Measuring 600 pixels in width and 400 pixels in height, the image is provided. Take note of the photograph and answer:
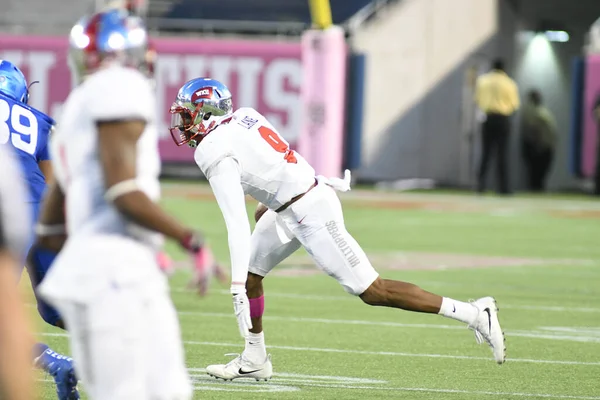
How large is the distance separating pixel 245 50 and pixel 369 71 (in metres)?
2.19

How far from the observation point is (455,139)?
2372 cm

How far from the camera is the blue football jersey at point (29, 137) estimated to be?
20.0ft

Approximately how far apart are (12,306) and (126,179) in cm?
88

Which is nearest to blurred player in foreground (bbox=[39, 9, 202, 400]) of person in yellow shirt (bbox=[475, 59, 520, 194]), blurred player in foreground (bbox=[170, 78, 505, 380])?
blurred player in foreground (bbox=[170, 78, 505, 380])

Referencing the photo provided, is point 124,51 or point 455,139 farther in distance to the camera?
point 455,139

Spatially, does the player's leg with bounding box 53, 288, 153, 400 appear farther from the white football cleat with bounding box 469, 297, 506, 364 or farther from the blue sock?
the white football cleat with bounding box 469, 297, 506, 364

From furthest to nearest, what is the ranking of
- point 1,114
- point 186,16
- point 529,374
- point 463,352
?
point 186,16
point 463,352
point 529,374
point 1,114

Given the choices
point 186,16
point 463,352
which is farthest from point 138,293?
point 186,16

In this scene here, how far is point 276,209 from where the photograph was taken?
7047mm

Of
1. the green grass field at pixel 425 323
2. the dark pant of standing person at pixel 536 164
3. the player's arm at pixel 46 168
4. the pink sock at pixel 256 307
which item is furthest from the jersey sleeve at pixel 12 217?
the dark pant of standing person at pixel 536 164

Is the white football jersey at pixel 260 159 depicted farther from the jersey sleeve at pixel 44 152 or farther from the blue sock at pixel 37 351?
the blue sock at pixel 37 351

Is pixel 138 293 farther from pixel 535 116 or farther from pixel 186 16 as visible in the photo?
pixel 186 16

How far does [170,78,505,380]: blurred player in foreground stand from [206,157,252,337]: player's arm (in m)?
0.02

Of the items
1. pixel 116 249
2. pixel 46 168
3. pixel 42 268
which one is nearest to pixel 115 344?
pixel 116 249
